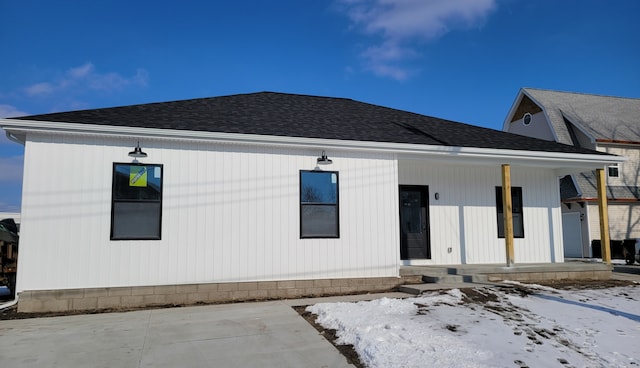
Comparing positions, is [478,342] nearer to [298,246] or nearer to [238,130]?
[298,246]

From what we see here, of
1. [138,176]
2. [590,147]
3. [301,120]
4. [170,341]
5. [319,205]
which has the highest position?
[590,147]

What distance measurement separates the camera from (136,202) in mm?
7352

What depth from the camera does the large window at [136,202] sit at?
7.24 m

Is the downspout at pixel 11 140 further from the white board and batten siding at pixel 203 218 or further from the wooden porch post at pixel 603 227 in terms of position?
the wooden porch post at pixel 603 227

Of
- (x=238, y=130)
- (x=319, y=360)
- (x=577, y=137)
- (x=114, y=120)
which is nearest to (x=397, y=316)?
(x=319, y=360)

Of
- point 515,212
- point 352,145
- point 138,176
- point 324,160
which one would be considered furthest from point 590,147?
point 138,176

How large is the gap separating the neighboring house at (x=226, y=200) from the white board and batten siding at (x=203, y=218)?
0.02m

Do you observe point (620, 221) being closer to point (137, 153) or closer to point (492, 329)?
point (492, 329)

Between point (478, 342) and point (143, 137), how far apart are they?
5.93 meters

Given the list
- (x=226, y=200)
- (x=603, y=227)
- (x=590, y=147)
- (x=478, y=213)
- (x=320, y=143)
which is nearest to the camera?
(x=226, y=200)

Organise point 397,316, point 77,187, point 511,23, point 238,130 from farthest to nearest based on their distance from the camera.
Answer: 1. point 511,23
2. point 238,130
3. point 77,187
4. point 397,316

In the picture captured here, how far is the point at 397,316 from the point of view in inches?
227

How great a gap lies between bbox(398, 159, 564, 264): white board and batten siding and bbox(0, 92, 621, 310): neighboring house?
0.25 ft

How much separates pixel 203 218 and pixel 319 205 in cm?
217
